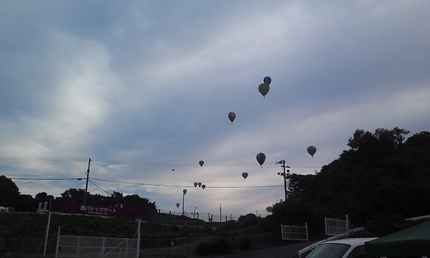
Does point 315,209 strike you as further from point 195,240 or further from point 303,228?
point 195,240

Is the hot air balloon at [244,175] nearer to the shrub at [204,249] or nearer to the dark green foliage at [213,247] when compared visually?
the dark green foliage at [213,247]

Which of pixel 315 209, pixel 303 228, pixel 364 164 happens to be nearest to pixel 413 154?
pixel 364 164

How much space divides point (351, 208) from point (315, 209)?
15.2 ft

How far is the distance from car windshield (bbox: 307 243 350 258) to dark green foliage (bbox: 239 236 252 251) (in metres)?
27.8

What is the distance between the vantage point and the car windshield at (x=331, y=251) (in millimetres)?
5371

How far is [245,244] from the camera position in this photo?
108 feet

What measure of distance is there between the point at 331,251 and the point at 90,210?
27814 mm

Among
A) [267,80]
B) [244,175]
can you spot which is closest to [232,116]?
[267,80]

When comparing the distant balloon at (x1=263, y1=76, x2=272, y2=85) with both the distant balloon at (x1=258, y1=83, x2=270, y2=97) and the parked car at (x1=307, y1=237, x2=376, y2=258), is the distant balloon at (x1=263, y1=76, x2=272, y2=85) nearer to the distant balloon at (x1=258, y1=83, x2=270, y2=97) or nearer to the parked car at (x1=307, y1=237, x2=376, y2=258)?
the distant balloon at (x1=258, y1=83, x2=270, y2=97)

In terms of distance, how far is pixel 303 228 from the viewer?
37281 mm

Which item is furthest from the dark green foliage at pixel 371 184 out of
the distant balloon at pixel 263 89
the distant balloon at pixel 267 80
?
the distant balloon at pixel 267 80

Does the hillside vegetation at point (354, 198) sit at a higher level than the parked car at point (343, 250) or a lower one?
higher

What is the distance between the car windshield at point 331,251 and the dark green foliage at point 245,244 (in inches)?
1095

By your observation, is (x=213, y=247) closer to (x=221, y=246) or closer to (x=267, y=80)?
(x=221, y=246)
